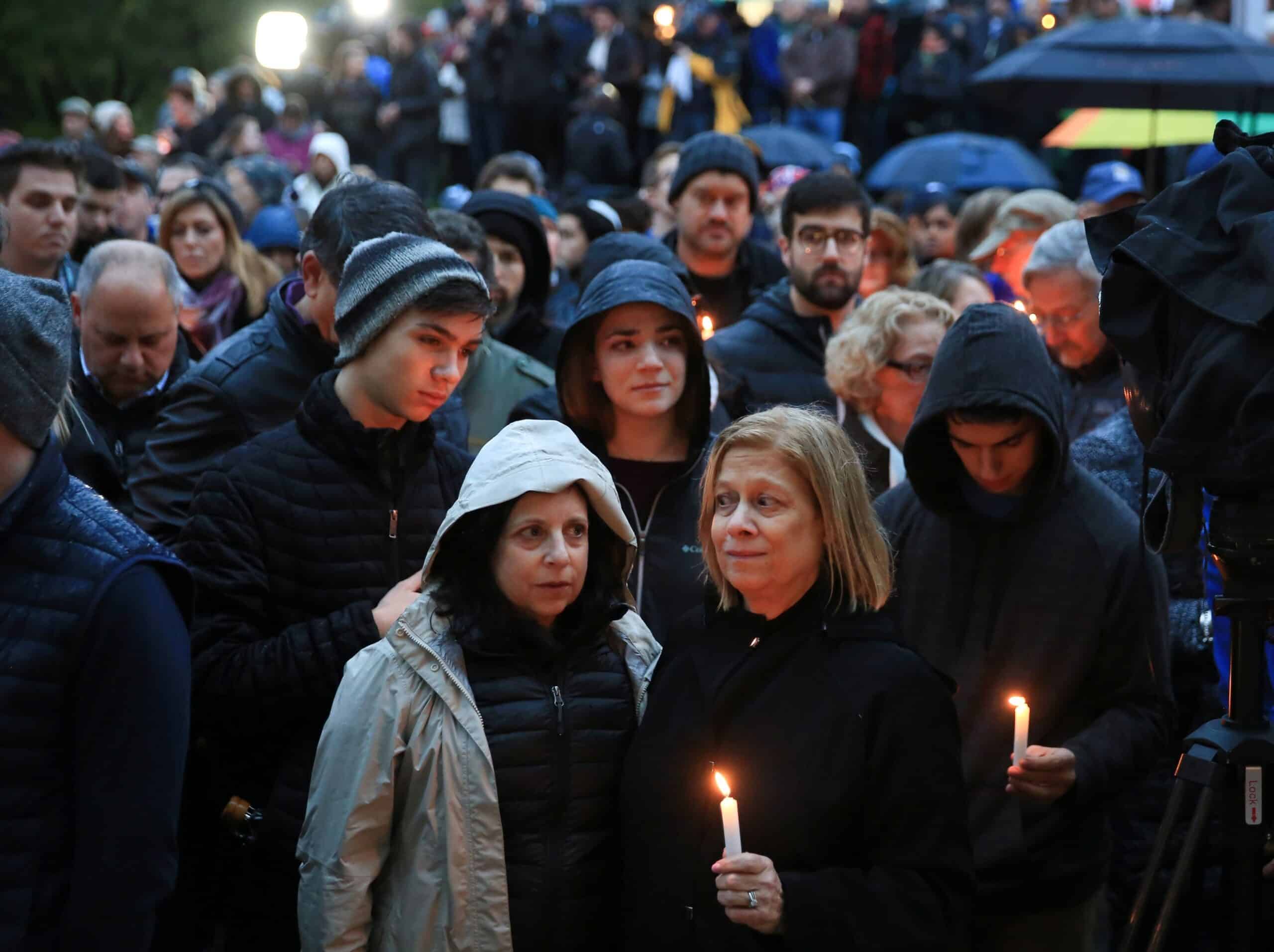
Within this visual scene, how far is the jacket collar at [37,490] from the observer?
2.37 metres

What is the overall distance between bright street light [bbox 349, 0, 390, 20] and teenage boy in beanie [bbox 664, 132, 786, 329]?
53.4 feet

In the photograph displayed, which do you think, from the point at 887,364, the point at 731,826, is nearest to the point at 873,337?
the point at 887,364

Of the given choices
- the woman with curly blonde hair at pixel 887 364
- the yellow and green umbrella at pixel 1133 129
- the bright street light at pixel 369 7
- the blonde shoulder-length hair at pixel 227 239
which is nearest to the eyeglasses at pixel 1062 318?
the woman with curly blonde hair at pixel 887 364

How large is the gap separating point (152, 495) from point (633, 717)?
5.41ft

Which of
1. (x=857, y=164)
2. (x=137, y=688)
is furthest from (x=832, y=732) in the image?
(x=857, y=164)

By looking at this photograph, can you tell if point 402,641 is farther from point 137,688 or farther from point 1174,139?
point 1174,139

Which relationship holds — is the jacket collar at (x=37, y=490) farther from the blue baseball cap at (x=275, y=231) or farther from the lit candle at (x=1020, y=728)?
the blue baseball cap at (x=275, y=231)

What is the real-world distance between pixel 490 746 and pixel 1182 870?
1329 mm

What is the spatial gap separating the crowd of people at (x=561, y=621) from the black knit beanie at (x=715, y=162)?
4.62 ft

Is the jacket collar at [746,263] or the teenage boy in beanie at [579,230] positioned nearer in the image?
the jacket collar at [746,263]

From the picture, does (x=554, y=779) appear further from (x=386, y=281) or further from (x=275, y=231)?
(x=275, y=231)

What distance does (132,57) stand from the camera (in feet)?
66.3

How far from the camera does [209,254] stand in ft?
23.0

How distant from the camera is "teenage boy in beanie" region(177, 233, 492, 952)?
3301 millimetres
